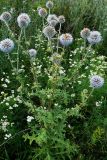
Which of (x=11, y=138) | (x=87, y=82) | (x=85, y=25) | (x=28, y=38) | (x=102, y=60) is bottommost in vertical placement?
(x=11, y=138)

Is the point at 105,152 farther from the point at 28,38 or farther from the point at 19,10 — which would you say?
the point at 19,10

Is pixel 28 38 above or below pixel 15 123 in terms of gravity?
above

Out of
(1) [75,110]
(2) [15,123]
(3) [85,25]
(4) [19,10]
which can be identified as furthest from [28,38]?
(1) [75,110]

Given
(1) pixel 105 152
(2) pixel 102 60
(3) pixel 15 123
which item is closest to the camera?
(1) pixel 105 152

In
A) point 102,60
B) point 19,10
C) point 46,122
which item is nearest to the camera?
point 46,122

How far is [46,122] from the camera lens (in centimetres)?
302

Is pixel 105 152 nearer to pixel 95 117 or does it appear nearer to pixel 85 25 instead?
pixel 95 117

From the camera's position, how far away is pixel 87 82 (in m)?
4.01

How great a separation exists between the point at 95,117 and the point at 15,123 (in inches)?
27.6

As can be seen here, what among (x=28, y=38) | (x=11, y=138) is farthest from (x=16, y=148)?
(x=28, y=38)

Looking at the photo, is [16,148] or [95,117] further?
[95,117]

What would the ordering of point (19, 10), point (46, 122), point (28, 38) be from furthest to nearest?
1. point (19, 10)
2. point (28, 38)
3. point (46, 122)

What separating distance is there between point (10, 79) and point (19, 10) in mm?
1673

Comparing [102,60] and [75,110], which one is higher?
[102,60]
